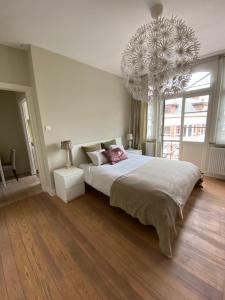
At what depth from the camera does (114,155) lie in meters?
3.13

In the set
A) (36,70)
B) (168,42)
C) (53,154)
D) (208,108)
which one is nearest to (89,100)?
(36,70)

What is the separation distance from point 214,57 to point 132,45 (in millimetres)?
A: 2529

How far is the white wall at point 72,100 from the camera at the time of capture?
2680 millimetres

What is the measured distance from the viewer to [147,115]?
14.2 ft

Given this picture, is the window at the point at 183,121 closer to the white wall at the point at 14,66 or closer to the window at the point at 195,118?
the window at the point at 195,118

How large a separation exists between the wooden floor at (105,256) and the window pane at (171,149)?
201 centimetres

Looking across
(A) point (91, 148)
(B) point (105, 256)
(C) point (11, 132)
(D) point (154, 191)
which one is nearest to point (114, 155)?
(A) point (91, 148)

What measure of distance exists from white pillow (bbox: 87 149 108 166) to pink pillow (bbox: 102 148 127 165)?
9 centimetres

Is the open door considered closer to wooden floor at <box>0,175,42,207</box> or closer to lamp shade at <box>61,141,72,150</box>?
wooden floor at <box>0,175,42,207</box>

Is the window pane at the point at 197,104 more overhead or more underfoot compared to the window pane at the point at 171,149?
more overhead

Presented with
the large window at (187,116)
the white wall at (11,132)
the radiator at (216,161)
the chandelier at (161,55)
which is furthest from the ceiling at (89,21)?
the radiator at (216,161)

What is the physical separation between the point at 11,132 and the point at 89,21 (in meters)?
3.63

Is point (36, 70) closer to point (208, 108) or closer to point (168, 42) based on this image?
point (168, 42)

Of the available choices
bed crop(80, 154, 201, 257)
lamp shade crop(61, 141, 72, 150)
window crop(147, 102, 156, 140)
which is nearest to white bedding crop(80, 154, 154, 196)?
bed crop(80, 154, 201, 257)
